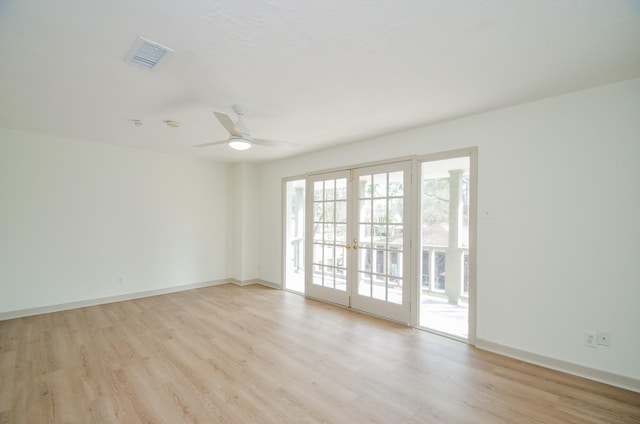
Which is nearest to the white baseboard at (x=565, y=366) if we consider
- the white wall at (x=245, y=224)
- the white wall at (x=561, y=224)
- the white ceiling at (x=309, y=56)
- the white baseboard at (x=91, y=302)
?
the white wall at (x=561, y=224)

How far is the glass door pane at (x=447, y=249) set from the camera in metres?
4.60

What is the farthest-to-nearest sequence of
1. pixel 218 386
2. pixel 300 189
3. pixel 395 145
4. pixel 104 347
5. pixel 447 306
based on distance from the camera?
pixel 300 189, pixel 447 306, pixel 395 145, pixel 104 347, pixel 218 386

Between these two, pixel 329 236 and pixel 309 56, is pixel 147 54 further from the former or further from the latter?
pixel 329 236

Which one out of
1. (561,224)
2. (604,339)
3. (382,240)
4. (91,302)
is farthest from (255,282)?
(604,339)

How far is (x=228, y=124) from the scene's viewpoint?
2.60 m

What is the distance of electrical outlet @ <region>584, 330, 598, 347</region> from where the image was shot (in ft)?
8.11

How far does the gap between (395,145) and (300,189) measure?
4157 mm

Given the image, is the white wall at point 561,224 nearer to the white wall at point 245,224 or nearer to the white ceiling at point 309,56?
the white ceiling at point 309,56

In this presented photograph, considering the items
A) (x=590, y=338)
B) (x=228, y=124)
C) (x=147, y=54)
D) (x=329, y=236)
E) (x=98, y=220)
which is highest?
(x=147, y=54)

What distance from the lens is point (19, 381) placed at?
239 centimetres

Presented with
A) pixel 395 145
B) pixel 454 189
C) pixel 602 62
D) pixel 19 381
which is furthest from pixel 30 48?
pixel 454 189

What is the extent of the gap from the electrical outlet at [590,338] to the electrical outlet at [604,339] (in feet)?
0.08

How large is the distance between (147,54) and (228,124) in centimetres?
78

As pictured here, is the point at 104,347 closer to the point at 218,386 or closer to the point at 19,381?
the point at 19,381
